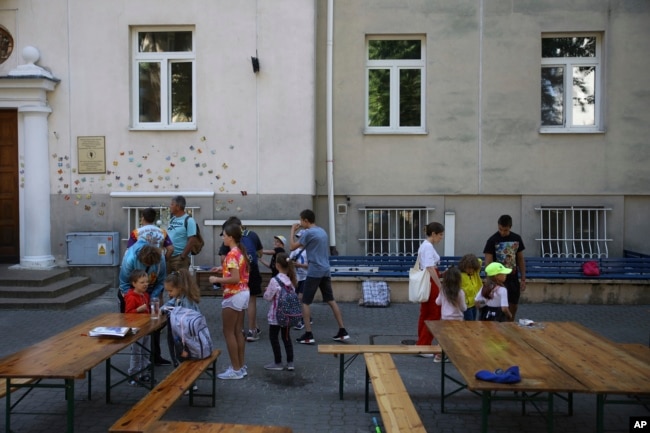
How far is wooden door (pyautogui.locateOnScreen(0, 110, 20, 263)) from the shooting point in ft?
41.5

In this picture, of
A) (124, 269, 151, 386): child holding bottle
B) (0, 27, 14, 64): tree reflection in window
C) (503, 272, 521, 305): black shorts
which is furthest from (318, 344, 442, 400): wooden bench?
(0, 27, 14, 64): tree reflection in window

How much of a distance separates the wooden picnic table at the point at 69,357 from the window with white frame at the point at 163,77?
6846 millimetres

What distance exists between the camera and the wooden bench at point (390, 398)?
486 centimetres

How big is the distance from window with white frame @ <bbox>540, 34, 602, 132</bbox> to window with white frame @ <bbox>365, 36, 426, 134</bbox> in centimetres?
248

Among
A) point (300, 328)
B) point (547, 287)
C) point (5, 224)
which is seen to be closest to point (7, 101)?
point (5, 224)

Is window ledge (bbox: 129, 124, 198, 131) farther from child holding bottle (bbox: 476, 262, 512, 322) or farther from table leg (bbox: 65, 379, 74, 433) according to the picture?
table leg (bbox: 65, 379, 74, 433)

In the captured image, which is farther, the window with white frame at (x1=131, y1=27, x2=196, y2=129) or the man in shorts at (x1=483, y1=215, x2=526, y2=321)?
the window with white frame at (x1=131, y1=27, x2=196, y2=129)

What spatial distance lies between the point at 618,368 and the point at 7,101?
11.3 metres

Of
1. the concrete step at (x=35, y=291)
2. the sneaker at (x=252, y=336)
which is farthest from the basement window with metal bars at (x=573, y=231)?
the concrete step at (x=35, y=291)

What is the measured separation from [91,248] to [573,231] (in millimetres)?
9271

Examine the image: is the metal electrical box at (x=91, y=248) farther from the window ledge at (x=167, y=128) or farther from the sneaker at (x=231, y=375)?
the sneaker at (x=231, y=375)

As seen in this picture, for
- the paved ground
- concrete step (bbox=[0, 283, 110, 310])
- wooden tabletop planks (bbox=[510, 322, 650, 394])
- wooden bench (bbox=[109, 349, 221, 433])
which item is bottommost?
the paved ground

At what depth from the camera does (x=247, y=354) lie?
8.32m

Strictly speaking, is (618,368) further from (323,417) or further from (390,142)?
(390,142)
